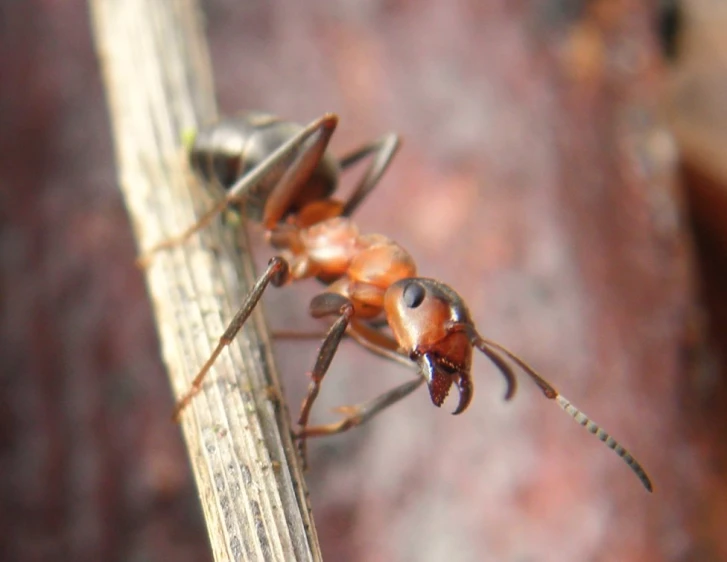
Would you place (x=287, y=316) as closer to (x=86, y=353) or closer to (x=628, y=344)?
(x=86, y=353)

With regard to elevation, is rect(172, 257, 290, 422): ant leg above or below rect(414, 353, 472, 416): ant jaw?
above

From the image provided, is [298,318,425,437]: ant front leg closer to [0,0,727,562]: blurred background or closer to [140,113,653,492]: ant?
[140,113,653,492]: ant

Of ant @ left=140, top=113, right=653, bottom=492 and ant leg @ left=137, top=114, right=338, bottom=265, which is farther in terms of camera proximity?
ant leg @ left=137, top=114, right=338, bottom=265

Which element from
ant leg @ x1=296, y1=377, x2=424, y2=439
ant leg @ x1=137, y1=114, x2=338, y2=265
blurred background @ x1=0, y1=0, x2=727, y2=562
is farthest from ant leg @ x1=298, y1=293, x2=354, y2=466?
blurred background @ x1=0, y1=0, x2=727, y2=562

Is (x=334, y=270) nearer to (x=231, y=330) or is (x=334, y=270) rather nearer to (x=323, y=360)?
(x=323, y=360)

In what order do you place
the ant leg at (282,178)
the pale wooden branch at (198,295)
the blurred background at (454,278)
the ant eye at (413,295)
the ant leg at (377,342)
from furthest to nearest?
1. the blurred background at (454,278)
2. the ant leg at (377,342)
3. the ant leg at (282,178)
4. the ant eye at (413,295)
5. the pale wooden branch at (198,295)

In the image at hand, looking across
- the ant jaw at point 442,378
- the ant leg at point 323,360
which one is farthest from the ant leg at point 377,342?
the ant jaw at point 442,378

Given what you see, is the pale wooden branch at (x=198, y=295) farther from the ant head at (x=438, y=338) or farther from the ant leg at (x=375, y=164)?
the ant leg at (x=375, y=164)

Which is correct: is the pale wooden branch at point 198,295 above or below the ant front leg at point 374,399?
above
